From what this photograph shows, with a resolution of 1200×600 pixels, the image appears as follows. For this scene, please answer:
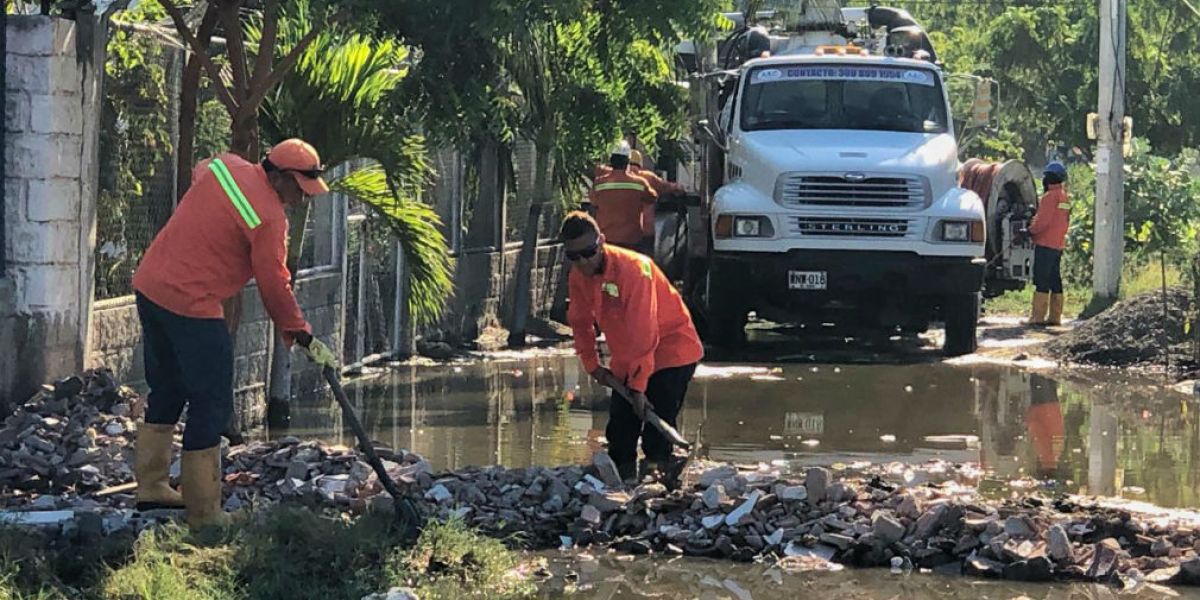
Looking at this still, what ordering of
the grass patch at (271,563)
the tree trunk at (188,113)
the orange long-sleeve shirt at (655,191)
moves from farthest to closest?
the orange long-sleeve shirt at (655,191)
the tree trunk at (188,113)
the grass patch at (271,563)

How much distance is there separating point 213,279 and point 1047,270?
12391 millimetres

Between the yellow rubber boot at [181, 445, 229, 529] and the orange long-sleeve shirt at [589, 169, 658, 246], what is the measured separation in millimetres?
8588

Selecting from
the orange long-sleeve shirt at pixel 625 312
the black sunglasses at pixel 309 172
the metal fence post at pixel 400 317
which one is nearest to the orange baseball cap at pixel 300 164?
the black sunglasses at pixel 309 172

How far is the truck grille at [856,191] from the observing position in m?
14.2

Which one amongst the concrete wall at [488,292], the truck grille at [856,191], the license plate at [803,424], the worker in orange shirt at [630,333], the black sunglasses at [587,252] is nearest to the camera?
the black sunglasses at [587,252]

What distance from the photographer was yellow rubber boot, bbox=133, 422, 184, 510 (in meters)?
7.34

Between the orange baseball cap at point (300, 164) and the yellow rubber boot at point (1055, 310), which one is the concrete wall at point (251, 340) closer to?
the orange baseball cap at point (300, 164)

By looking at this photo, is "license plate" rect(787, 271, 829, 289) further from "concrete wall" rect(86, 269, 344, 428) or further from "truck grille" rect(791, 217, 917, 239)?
"concrete wall" rect(86, 269, 344, 428)

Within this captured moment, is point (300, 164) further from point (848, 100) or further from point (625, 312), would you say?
point (848, 100)

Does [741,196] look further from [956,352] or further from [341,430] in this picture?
[341,430]

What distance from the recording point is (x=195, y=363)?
23.0ft

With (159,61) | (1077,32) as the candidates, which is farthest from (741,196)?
(1077,32)

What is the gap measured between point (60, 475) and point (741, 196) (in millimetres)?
7764

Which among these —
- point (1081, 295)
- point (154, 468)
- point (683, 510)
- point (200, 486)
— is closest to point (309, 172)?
point (200, 486)
